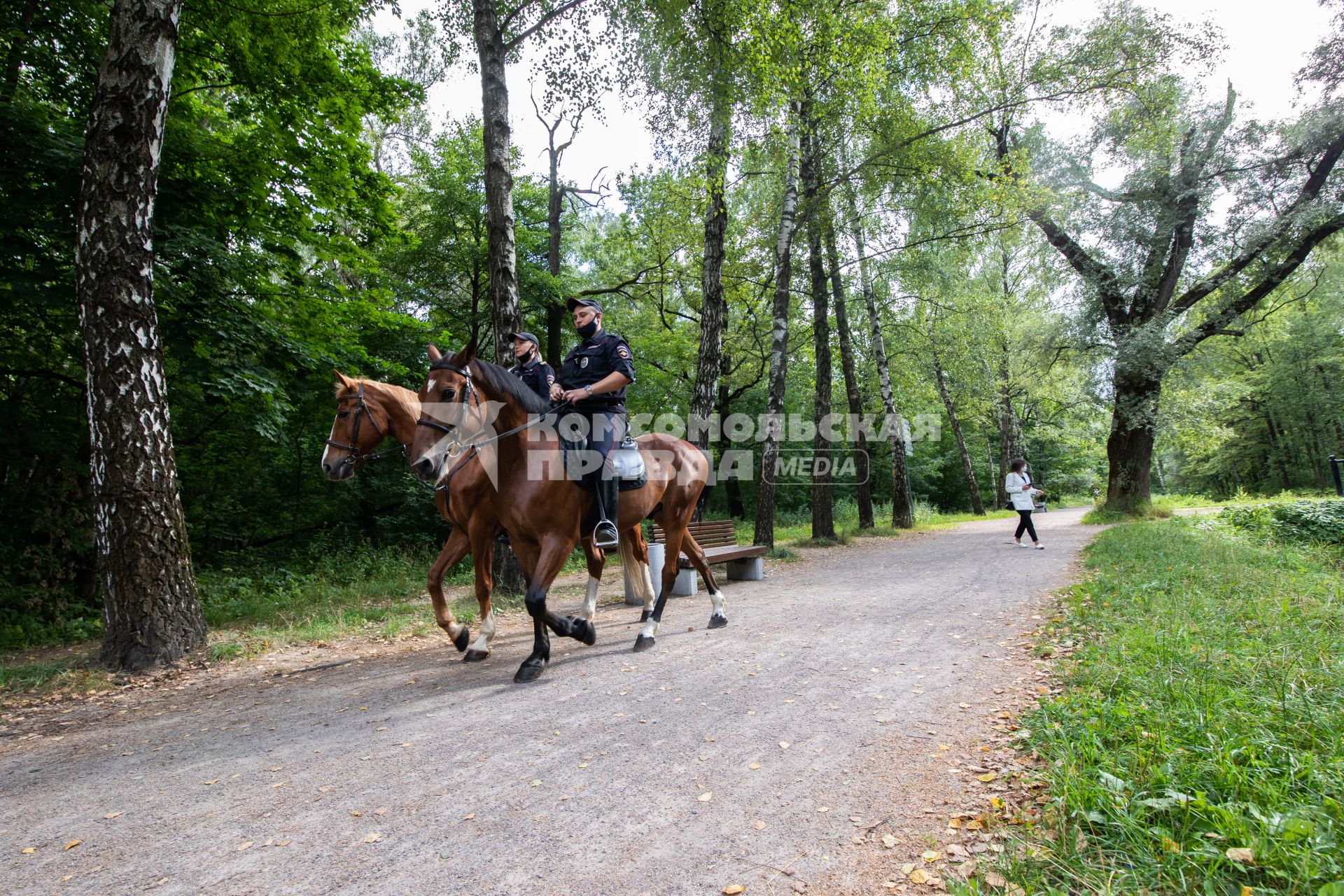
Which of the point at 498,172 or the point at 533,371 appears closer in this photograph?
the point at 533,371

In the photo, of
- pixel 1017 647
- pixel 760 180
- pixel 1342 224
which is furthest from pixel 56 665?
pixel 1342 224

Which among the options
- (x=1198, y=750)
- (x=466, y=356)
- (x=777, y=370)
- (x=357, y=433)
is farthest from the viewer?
(x=777, y=370)

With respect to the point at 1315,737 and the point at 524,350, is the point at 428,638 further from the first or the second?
the point at 1315,737

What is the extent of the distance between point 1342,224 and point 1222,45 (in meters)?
5.95

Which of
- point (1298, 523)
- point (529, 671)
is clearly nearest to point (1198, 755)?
point (529, 671)

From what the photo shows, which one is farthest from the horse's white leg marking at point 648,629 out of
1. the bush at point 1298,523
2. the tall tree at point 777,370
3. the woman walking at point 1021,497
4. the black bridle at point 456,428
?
the bush at point 1298,523

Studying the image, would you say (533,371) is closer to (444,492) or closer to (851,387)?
(444,492)

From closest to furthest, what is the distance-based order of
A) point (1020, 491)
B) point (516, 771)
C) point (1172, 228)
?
point (516, 771)
point (1020, 491)
point (1172, 228)

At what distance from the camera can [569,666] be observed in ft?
18.6

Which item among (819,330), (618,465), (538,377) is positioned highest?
(819,330)

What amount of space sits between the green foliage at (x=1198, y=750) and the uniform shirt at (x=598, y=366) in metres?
4.14

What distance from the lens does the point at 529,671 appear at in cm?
525

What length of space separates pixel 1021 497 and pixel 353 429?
46.4ft

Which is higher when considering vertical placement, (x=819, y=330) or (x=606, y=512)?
(x=819, y=330)
